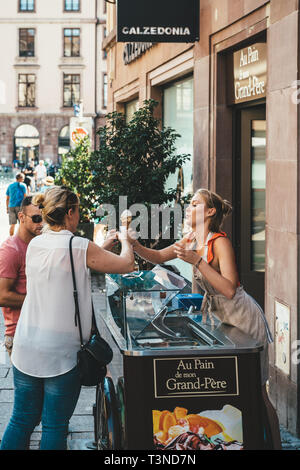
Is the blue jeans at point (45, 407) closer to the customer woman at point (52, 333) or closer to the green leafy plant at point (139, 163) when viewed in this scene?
the customer woman at point (52, 333)

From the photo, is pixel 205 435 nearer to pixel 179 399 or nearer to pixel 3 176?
pixel 179 399

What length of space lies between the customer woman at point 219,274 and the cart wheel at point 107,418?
0.76 metres

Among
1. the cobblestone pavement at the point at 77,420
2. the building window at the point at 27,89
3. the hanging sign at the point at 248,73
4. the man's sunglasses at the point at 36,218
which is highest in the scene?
the building window at the point at 27,89

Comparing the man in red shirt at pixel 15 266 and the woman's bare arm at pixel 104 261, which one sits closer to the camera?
the woman's bare arm at pixel 104 261

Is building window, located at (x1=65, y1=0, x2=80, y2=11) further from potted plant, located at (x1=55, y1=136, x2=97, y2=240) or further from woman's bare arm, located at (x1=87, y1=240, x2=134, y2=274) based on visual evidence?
woman's bare arm, located at (x1=87, y1=240, x2=134, y2=274)

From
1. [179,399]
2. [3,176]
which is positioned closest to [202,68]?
[179,399]

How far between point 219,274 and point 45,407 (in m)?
1.24

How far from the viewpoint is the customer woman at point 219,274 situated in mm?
4105

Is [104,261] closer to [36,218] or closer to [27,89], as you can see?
[36,218]

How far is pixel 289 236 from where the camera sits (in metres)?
5.50

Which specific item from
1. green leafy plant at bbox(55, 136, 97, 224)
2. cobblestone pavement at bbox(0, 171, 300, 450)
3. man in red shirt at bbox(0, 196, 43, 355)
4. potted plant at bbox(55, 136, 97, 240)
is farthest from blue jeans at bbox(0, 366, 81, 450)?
green leafy plant at bbox(55, 136, 97, 224)

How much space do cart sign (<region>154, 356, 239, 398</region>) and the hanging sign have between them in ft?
12.5

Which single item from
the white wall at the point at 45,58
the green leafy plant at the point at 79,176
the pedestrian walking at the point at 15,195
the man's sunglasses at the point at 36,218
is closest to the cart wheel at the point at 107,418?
the man's sunglasses at the point at 36,218

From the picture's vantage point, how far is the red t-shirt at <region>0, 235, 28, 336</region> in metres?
4.73
